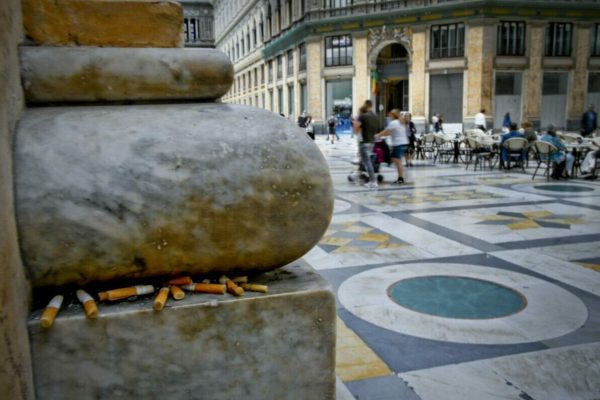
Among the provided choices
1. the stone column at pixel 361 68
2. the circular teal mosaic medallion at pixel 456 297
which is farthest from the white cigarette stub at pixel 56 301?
the stone column at pixel 361 68

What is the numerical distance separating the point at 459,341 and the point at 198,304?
2.11 m

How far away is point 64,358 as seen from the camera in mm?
1331

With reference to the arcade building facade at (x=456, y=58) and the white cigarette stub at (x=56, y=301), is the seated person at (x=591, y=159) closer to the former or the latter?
the white cigarette stub at (x=56, y=301)

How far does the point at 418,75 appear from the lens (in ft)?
96.2

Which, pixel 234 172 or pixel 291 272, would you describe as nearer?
pixel 234 172

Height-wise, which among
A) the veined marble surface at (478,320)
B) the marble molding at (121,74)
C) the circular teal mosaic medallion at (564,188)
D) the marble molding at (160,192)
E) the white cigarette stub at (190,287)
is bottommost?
the veined marble surface at (478,320)

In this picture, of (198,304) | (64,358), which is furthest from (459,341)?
(64,358)

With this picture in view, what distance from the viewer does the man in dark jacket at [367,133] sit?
9859 mm

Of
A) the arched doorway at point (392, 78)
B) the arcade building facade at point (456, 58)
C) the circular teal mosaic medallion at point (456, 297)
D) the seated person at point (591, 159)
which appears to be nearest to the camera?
the circular teal mosaic medallion at point (456, 297)

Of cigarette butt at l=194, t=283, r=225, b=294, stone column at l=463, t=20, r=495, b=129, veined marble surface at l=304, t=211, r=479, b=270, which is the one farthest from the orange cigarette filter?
stone column at l=463, t=20, r=495, b=129

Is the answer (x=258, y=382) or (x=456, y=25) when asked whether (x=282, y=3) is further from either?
(x=258, y=382)

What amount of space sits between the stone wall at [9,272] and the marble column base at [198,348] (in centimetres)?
8

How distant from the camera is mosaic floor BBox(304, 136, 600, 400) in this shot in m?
2.59

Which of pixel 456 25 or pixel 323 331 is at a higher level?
pixel 456 25
